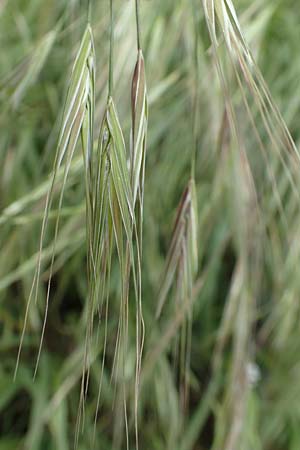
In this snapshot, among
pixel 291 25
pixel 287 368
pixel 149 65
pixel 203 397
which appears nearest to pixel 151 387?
pixel 203 397

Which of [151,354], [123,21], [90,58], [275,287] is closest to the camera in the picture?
[90,58]

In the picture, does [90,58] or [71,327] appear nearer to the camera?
[90,58]

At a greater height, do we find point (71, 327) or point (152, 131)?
point (152, 131)

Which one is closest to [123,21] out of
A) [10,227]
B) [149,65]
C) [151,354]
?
[149,65]

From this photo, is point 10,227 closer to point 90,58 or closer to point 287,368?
point 287,368

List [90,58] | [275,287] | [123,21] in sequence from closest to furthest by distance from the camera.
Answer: [90,58] → [123,21] → [275,287]

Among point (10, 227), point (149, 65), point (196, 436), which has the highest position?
point (149, 65)

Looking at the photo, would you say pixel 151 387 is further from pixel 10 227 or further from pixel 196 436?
pixel 10 227
